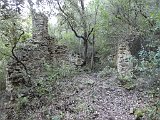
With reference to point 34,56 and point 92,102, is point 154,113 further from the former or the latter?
point 34,56

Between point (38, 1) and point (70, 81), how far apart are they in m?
3.81

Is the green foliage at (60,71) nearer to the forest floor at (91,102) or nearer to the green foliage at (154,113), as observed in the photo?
the forest floor at (91,102)

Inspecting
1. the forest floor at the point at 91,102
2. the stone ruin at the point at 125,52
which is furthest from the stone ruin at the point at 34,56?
the stone ruin at the point at 125,52

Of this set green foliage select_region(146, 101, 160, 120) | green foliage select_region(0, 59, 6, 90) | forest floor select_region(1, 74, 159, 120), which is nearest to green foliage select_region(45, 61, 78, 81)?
forest floor select_region(1, 74, 159, 120)

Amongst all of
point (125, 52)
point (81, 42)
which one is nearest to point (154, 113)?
point (125, 52)

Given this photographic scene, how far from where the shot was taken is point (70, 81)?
384 inches

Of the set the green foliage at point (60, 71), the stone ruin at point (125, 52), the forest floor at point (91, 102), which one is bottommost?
the forest floor at point (91, 102)

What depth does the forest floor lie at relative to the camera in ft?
23.4

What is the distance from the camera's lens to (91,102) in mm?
7793

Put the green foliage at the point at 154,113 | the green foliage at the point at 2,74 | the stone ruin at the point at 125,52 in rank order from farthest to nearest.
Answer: the green foliage at the point at 2,74, the stone ruin at the point at 125,52, the green foliage at the point at 154,113

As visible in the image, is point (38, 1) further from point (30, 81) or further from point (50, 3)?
point (30, 81)

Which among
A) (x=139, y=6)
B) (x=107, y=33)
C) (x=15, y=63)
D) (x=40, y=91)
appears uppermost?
(x=139, y=6)

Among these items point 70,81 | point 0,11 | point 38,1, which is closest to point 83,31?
point 38,1

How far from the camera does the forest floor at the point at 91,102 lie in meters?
7.13
